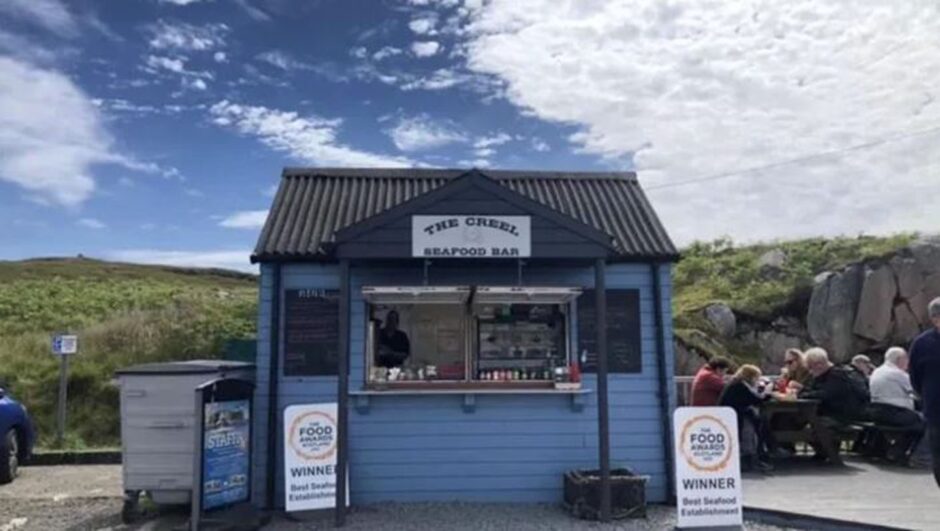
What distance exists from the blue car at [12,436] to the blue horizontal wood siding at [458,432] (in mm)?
4252

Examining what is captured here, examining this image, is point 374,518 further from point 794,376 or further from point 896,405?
point 794,376

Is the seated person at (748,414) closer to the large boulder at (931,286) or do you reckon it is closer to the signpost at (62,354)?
the large boulder at (931,286)

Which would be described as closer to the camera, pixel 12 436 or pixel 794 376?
pixel 12 436

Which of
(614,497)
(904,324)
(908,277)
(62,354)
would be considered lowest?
(614,497)

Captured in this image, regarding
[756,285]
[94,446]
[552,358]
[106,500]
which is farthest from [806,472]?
[94,446]

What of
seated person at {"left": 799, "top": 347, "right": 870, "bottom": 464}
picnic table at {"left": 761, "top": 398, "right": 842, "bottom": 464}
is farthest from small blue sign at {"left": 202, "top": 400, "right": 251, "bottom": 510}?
seated person at {"left": 799, "top": 347, "right": 870, "bottom": 464}

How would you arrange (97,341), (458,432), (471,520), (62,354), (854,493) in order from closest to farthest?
(471,520), (854,493), (458,432), (62,354), (97,341)

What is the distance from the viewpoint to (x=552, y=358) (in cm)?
811

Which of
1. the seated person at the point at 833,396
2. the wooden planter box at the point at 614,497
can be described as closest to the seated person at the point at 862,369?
the seated person at the point at 833,396

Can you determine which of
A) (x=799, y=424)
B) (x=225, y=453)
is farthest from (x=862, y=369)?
(x=225, y=453)

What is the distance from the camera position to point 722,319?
56.1ft

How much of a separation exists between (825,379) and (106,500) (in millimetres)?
8650

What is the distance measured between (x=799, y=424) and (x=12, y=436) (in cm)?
974

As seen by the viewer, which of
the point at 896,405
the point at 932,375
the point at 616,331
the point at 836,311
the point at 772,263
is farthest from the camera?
the point at 772,263
